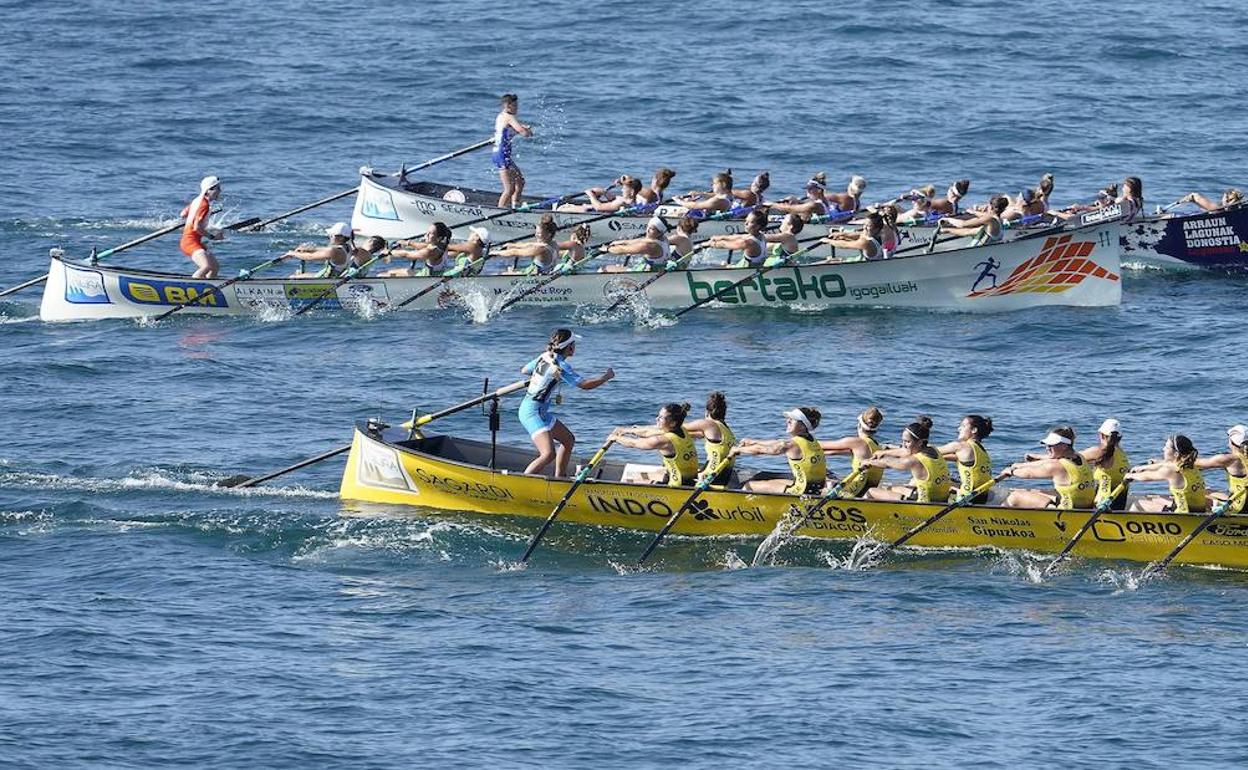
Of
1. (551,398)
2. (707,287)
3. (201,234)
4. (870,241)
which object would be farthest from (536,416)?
(201,234)

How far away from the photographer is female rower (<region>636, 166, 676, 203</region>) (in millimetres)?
44156

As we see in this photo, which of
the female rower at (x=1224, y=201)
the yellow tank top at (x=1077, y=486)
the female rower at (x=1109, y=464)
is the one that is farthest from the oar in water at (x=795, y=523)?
the female rower at (x=1224, y=201)

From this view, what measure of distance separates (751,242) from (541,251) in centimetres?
378

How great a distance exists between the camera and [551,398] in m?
30.4

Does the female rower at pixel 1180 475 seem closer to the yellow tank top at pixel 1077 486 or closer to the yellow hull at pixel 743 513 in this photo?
the yellow hull at pixel 743 513

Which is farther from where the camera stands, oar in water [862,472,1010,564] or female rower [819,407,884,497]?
female rower [819,407,884,497]

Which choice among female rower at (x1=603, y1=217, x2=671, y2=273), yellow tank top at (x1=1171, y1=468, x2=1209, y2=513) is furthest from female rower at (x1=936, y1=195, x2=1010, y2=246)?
yellow tank top at (x1=1171, y1=468, x2=1209, y2=513)

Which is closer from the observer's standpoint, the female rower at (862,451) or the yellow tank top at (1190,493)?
the yellow tank top at (1190,493)

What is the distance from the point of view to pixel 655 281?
40.7 metres

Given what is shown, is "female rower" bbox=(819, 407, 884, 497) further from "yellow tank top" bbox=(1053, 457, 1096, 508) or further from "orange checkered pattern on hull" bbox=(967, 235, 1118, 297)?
"orange checkered pattern on hull" bbox=(967, 235, 1118, 297)

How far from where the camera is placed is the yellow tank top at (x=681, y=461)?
96.9ft

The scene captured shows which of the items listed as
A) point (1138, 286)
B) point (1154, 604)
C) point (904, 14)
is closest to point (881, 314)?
point (1138, 286)

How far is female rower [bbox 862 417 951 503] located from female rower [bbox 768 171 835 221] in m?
15.4

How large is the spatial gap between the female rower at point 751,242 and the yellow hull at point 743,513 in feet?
32.5
